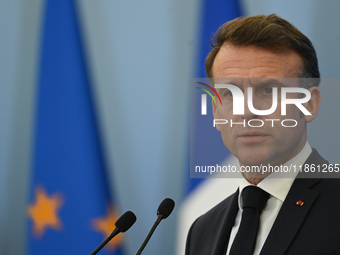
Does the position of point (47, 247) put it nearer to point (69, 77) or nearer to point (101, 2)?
point (69, 77)

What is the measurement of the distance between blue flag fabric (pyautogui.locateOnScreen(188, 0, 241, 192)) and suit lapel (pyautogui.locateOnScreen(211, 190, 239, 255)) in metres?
0.52

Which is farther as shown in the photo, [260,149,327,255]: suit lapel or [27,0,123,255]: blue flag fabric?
[27,0,123,255]: blue flag fabric

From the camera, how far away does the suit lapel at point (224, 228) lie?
1.44 metres

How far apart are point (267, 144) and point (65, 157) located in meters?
1.40

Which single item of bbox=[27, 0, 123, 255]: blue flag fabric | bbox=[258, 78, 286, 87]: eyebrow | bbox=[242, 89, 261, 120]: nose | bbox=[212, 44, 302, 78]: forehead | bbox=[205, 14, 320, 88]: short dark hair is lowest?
bbox=[27, 0, 123, 255]: blue flag fabric

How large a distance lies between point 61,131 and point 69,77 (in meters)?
0.35

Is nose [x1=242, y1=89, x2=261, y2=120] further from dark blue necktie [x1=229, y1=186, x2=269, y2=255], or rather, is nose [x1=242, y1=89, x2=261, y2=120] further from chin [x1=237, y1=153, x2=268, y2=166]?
dark blue necktie [x1=229, y1=186, x2=269, y2=255]

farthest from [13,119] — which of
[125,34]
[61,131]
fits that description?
[125,34]

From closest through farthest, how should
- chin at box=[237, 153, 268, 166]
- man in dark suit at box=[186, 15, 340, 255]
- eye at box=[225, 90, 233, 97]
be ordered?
man in dark suit at box=[186, 15, 340, 255] < chin at box=[237, 153, 268, 166] < eye at box=[225, 90, 233, 97]

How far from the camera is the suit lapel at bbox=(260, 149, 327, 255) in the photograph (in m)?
1.21

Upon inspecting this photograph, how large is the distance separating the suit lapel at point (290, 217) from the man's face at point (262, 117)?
0.14 m

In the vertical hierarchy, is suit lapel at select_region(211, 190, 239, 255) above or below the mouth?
below

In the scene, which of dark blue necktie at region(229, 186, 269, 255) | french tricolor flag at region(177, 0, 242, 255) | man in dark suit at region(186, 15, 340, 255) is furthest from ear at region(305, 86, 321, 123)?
french tricolor flag at region(177, 0, 242, 255)

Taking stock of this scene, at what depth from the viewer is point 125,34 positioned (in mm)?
2381
